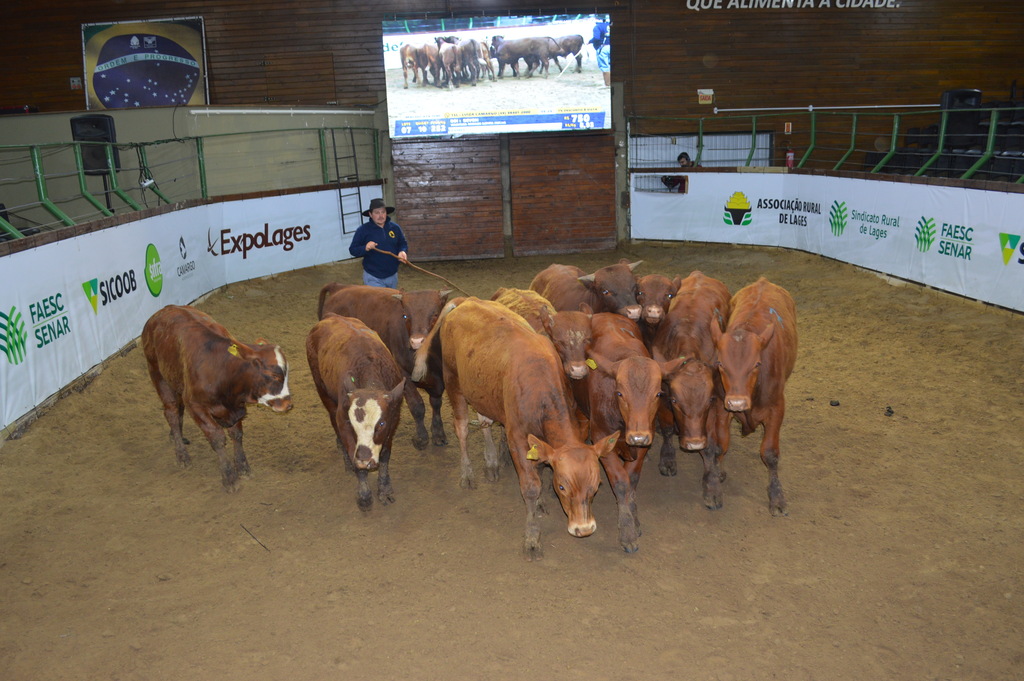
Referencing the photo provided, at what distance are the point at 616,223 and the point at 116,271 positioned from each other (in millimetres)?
12045

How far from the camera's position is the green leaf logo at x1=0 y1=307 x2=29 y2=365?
6.31 metres

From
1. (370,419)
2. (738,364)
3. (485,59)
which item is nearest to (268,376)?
(370,419)

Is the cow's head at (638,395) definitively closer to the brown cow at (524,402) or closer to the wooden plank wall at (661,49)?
the brown cow at (524,402)

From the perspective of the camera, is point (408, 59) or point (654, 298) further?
point (408, 59)

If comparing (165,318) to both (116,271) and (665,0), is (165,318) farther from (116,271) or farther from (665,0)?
(665,0)

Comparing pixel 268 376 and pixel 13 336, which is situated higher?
pixel 13 336

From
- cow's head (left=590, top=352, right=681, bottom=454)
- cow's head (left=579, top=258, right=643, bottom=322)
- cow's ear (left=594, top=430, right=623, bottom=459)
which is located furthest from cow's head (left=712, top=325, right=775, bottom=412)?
cow's head (left=579, top=258, right=643, bottom=322)

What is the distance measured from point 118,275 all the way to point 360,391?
4.86 meters

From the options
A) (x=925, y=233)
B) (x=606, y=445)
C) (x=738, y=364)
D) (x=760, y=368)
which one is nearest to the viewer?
(x=606, y=445)

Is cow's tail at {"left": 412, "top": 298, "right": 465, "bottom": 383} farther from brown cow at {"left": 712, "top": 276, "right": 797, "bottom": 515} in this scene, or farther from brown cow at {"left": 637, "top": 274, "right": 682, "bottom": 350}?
brown cow at {"left": 712, "top": 276, "right": 797, "bottom": 515}

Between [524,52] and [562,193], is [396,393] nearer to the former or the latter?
[524,52]

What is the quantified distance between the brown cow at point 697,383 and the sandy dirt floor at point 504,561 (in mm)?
259

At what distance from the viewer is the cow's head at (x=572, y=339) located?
207 inches

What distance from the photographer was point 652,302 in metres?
6.18
